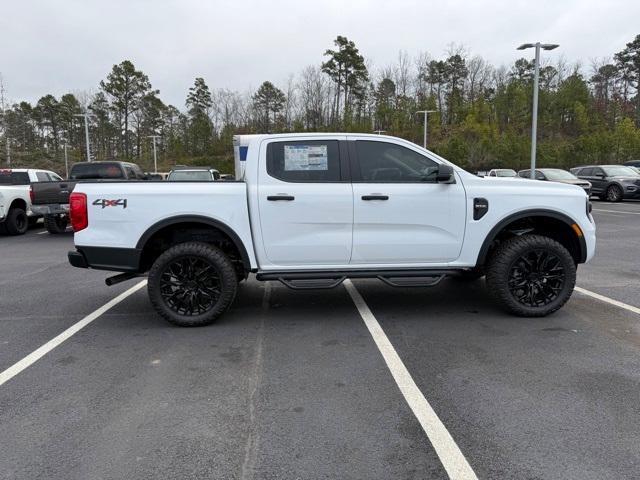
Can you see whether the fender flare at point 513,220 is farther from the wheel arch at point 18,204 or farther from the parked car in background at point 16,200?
the wheel arch at point 18,204

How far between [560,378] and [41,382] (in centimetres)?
401

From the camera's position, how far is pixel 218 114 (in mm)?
69688

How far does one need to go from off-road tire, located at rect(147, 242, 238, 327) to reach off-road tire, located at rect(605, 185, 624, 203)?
21.9 meters

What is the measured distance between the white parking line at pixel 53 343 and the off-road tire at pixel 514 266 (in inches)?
173

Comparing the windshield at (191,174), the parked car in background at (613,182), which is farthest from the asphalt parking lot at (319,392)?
the parked car in background at (613,182)

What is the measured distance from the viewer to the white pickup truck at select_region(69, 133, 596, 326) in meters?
5.13

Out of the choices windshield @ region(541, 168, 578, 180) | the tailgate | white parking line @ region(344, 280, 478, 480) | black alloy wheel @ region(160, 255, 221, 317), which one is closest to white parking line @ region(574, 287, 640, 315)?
white parking line @ region(344, 280, 478, 480)

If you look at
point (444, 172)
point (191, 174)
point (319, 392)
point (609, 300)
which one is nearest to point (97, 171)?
point (191, 174)

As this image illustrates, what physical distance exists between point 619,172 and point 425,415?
23.7 meters

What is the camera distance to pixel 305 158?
530cm

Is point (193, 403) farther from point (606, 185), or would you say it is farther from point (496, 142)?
point (496, 142)

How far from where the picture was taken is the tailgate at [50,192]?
12531mm

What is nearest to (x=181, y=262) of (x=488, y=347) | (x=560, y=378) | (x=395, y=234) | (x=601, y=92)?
(x=395, y=234)

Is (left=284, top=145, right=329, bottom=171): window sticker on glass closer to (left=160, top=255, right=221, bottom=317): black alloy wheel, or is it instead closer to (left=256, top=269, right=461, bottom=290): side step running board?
(left=256, top=269, right=461, bottom=290): side step running board
